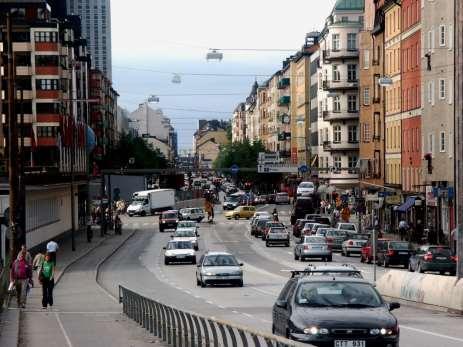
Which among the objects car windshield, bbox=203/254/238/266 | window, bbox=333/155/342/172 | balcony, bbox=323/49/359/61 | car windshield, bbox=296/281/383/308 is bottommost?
car windshield, bbox=203/254/238/266

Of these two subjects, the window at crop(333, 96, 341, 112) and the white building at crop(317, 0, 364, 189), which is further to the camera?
the window at crop(333, 96, 341, 112)

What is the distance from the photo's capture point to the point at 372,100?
4166 inches

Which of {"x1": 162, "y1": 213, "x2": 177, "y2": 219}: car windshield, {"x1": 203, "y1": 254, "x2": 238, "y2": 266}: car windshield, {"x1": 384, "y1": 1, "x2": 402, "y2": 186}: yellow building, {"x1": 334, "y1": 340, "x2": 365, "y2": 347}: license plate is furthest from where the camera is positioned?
{"x1": 162, "y1": 213, "x2": 177, "y2": 219}: car windshield

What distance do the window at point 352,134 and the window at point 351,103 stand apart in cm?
168

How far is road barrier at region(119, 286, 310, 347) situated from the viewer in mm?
14016

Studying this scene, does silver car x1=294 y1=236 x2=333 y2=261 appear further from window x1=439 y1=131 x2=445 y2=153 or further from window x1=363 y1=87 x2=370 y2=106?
window x1=363 y1=87 x2=370 y2=106

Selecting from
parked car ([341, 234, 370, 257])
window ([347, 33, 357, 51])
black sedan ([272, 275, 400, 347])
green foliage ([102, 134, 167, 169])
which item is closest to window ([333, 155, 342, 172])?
window ([347, 33, 357, 51])

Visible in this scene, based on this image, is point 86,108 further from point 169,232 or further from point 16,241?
point 16,241

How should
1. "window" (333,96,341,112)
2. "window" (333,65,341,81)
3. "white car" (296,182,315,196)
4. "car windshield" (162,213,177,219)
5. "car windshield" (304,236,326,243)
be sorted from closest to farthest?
"car windshield" (304,236,326,243) → "car windshield" (162,213,177,219) → "white car" (296,182,315,196) → "window" (333,65,341,81) → "window" (333,96,341,112)

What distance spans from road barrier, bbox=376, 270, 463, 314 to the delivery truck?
9670 centimetres

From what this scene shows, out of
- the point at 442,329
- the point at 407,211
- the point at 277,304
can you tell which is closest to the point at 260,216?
the point at 407,211

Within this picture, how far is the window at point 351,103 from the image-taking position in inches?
4945

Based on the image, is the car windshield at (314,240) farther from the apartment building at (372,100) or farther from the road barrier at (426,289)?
the apartment building at (372,100)

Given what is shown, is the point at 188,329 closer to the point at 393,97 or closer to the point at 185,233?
the point at 185,233
